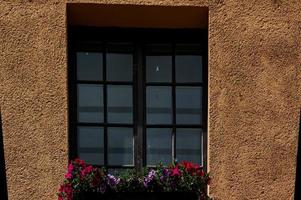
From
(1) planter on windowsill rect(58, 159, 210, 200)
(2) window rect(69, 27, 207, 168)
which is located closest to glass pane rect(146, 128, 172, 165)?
(2) window rect(69, 27, 207, 168)

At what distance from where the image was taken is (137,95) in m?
7.30

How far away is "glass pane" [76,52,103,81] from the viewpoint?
24.0ft

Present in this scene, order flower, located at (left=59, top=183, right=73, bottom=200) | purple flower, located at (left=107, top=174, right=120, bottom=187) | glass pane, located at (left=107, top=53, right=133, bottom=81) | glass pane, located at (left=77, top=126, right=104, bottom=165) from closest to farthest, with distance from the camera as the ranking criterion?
flower, located at (left=59, top=183, right=73, bottom=200)
purple flower, located at (left=107, top=174, right=120, bottom=187)
glass pane, located at (left=77, top=126, right=104, bottom=165)
glass pane, located at (left=107, top=53, right=133, bottom=81)

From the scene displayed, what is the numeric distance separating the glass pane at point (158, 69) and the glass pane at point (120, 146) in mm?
518

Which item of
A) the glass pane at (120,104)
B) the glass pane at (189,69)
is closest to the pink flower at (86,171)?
the glass pane at (120,104)

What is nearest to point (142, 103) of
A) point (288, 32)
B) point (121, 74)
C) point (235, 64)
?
point (121, 74)

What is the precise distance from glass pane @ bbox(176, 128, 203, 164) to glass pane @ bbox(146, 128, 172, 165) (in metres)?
0.08

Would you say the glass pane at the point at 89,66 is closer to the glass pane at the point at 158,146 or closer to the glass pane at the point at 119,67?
the glass pane at the point at 119,67

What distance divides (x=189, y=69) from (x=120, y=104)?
698 millimetres

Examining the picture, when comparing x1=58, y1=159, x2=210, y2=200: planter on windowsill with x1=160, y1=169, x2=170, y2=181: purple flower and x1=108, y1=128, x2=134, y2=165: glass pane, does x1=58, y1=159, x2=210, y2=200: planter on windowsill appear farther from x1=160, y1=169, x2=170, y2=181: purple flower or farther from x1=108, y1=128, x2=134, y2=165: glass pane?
x1=108, y1=128, x2=134, y2=165: glass pane

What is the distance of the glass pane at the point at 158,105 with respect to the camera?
7305 millimetres

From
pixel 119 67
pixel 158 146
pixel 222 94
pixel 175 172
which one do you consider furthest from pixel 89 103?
pixel 222 94

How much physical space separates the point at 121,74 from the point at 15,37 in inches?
40.1

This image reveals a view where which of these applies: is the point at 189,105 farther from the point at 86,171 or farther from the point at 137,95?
the point at 86,171
